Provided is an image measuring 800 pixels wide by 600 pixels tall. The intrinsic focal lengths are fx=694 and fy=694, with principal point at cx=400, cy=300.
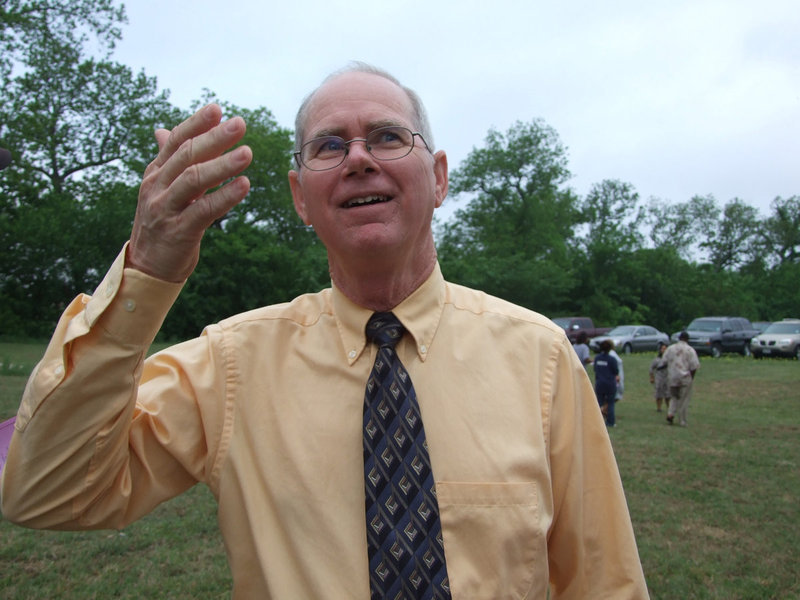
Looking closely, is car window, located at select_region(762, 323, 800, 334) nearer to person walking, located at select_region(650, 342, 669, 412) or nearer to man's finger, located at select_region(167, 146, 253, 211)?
person walking, located at select_region(650, 342, 669, 412)

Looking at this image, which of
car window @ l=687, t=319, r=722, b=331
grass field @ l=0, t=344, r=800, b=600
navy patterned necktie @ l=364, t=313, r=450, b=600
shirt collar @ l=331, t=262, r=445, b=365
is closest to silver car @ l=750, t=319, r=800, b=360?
car window @ l=687, t=319, r=722, b=331

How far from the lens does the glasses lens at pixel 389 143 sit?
1.70m

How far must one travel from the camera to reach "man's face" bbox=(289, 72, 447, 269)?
1.65 meters

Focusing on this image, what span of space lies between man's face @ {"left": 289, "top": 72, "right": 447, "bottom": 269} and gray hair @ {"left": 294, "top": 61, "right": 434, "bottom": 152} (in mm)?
30

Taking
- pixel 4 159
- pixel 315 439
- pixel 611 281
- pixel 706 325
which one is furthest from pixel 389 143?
pixel 611 281

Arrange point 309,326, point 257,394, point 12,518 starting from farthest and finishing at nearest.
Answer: point 309,326 < point 257,394 < point 12,518

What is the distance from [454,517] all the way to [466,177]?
47.3 metres

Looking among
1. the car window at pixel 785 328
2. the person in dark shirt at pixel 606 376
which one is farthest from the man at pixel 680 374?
the car window at pixel 785 328

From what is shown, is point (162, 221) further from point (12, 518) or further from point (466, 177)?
point (466, 177)

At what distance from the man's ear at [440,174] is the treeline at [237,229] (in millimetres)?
23697

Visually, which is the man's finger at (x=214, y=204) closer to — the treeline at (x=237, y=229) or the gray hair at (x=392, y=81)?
the gray hair at (x=392, y=81)

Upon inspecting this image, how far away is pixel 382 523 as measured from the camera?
154 centimetres

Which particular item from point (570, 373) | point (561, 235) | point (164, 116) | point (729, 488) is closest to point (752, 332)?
point (561, 235)

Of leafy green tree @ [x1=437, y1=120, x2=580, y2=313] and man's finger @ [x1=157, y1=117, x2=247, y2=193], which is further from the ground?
leafy green tree @ [x1=437, y1=120, x2=580, y2=313]
